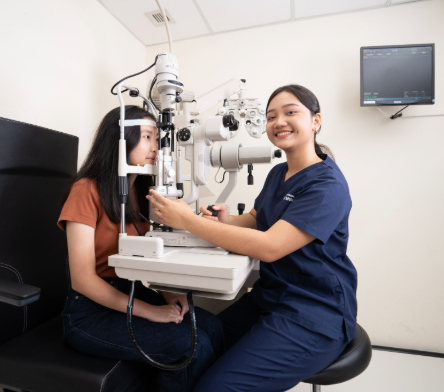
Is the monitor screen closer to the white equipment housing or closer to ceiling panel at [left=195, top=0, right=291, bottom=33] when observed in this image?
ceiling panel at [left=195, top=0, right=291, bottom=33]

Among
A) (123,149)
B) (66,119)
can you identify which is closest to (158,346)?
(123,149)

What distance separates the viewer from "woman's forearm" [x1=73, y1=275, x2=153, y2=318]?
0.81m

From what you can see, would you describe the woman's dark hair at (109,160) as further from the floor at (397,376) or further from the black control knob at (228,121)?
the floor at (397,376)

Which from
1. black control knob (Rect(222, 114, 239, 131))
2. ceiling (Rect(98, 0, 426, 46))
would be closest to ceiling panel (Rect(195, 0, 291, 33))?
ceiling (Rect(98, 0, 426, 46))

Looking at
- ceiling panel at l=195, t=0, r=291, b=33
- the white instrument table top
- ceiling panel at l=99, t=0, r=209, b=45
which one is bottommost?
the white instrument table top

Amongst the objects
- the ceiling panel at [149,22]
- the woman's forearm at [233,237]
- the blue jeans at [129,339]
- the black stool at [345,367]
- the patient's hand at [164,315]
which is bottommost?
the black stool at [345,367]

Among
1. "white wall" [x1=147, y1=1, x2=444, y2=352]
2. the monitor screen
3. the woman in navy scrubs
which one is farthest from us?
"white wall" [x1=147, y1=1, x2=444, y2=352]

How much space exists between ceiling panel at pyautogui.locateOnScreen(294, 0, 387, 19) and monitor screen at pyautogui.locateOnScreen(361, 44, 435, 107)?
35 cm

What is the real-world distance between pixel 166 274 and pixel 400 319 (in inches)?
69.9

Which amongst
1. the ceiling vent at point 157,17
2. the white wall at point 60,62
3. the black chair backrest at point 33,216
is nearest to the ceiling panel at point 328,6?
the ceiling vent at point 157,17

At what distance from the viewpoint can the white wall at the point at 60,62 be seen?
120cm

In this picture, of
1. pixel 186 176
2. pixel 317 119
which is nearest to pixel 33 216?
pixel 186 176

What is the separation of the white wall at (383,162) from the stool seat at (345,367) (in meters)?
1.07

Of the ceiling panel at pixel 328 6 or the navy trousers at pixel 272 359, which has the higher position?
the ceiling panel at pixel 328 6
